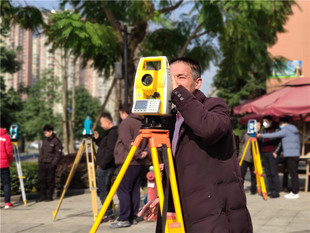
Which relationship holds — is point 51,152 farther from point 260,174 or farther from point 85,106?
point 85,106

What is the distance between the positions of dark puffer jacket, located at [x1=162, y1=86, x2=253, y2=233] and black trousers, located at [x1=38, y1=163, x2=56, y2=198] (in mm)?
8581

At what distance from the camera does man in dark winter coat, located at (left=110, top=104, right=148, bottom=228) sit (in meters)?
6.90

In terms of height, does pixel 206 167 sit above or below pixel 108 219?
above

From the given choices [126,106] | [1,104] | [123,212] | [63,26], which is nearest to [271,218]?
[123,212]

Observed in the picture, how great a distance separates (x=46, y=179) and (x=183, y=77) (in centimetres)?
872

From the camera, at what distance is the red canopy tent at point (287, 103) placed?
10.3 meters

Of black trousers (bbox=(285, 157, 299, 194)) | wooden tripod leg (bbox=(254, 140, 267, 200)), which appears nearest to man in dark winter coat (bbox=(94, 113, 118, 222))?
wooden tripod leg (bbox=(254, 140, 267, 200))

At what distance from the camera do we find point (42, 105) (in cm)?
4116

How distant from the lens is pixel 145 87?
257cm

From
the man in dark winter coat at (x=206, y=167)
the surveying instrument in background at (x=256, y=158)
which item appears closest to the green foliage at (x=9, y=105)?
the surveying instrument in background at (x=256, y=158)

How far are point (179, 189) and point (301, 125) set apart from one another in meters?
10.5

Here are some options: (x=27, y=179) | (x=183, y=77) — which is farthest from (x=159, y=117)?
(x=27, y=179)

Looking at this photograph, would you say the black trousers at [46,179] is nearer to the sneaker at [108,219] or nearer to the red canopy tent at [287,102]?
the sneaker at [108,219]

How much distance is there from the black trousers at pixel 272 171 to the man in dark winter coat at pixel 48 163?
483cm
